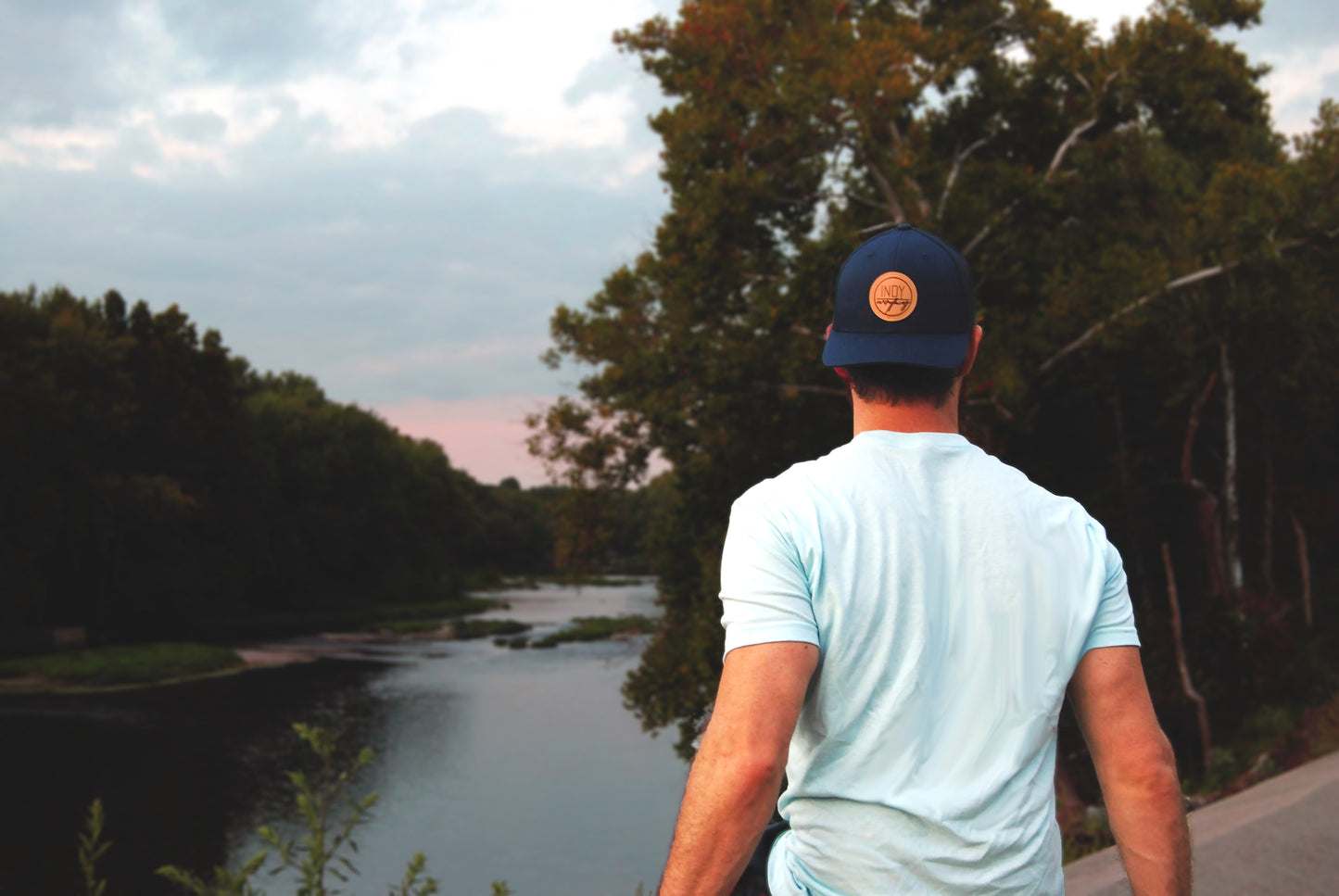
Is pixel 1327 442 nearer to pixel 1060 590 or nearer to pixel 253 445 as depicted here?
pixel 1060 590

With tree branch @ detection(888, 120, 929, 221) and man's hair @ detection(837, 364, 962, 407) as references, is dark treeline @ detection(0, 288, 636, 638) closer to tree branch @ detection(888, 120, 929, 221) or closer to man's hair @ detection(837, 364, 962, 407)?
→ tree branch @ detection(888, 120, 929, 221)

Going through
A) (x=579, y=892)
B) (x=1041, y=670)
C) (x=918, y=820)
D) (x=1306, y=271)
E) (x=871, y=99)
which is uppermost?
(x=871, y=99)

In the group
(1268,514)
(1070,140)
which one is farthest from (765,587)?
(1268,514)

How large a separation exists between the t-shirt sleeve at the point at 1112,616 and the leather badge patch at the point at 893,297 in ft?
1.28

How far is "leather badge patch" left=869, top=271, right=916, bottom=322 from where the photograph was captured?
1514 mm

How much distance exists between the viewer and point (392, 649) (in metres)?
40.6

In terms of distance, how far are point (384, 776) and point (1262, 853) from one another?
19063mm

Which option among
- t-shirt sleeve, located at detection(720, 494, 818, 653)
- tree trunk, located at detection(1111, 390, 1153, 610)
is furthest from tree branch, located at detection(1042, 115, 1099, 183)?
t-shirt sleeve, located at detection(720, 494, 818, 653)

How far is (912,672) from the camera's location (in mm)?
1368

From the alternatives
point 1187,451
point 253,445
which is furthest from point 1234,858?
point 253,445

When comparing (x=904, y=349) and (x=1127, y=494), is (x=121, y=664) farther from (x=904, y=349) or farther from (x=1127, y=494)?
(x=904, y=349)

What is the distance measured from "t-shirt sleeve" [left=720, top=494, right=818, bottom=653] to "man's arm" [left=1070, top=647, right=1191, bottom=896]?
435 millimetres

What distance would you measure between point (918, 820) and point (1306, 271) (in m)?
18.9

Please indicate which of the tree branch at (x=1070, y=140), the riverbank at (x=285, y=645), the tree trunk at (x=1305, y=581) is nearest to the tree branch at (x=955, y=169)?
the tree branch at (x=1070, y=140)
